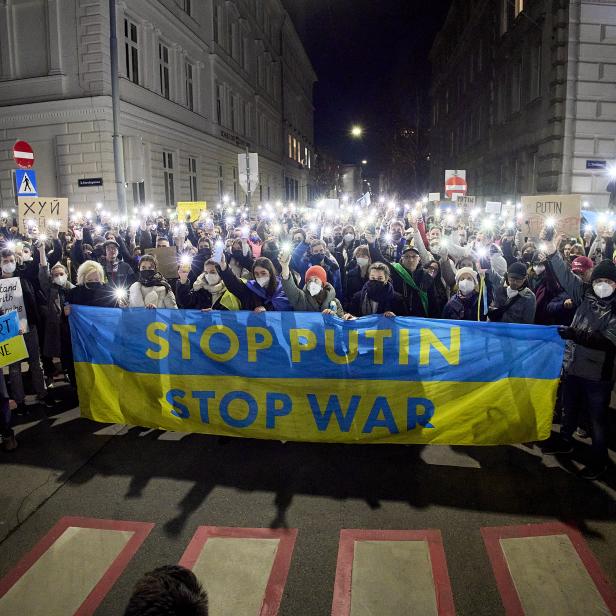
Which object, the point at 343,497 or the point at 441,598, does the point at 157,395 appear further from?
the point at 441,598

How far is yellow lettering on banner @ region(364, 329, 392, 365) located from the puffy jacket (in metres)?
1.63

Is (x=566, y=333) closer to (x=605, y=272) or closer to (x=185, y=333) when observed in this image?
(x=605, y=272)

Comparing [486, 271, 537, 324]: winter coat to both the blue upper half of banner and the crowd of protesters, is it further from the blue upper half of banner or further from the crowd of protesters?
the blue upper half of banner

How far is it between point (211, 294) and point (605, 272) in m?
4.07

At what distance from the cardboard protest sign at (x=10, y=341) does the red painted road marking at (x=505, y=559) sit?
15.4ft

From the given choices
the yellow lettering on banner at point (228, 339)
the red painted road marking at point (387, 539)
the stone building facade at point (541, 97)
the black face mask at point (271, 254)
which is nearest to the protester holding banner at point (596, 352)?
the red painted road marking at point (387, 539)

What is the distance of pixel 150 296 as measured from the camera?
20.7 feet

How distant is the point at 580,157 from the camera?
1894 cm

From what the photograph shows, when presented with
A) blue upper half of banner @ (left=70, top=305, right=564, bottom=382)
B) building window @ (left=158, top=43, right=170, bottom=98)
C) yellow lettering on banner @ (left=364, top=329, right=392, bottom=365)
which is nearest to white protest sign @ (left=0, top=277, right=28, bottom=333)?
blue upper half of banner @ (left=70, top=305, right=564, bottom=382)

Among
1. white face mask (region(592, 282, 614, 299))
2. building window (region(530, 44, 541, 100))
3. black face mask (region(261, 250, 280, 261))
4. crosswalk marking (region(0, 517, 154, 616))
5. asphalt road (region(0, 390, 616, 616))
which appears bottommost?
crosswalk marking (region(0, 517, 154, 616))

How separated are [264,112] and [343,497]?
44000mm

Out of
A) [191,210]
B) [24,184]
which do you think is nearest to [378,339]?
[24,184]

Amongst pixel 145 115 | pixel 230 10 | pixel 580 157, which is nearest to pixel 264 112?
pixel 230 10

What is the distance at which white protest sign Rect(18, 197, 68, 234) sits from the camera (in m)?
10.5
